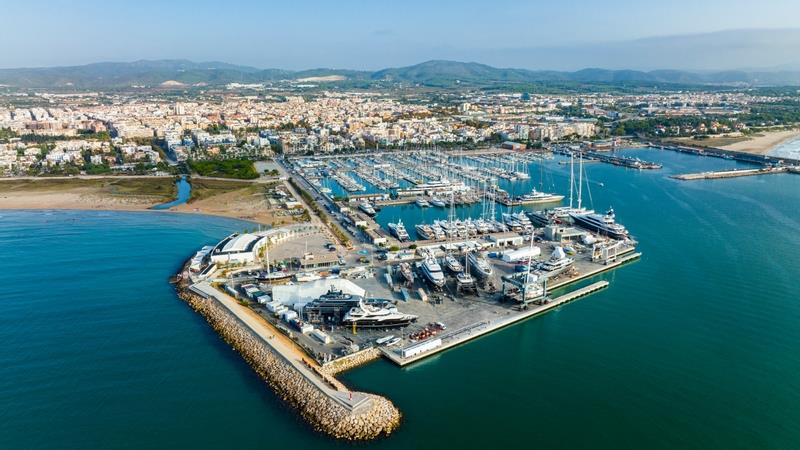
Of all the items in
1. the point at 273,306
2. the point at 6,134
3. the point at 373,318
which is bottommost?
the point at 273,306

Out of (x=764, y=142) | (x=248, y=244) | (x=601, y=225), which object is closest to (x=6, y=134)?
(x=248, y=244)

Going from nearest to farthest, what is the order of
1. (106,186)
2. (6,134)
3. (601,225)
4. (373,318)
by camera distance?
(373,318) → (601,225) → (106,186) → (6,134)

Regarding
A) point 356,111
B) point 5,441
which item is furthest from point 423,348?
point 356,111

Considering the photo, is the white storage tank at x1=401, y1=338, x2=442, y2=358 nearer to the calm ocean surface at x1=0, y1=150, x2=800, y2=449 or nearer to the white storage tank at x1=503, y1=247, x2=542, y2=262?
the calm ocean surface at x1=0, y1=150, x2=800, y2=449

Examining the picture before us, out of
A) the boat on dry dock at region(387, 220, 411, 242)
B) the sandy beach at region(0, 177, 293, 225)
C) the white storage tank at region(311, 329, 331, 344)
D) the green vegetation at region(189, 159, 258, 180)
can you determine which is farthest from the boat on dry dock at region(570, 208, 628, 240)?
the green vegetation at region(189, 159, 258, 180)

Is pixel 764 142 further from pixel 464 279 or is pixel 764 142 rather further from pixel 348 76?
pixel 348 76

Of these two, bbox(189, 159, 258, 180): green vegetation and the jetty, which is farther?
the jetty

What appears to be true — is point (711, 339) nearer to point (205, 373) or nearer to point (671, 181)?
point (205, 373)

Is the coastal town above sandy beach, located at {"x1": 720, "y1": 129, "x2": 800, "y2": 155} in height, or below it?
below
